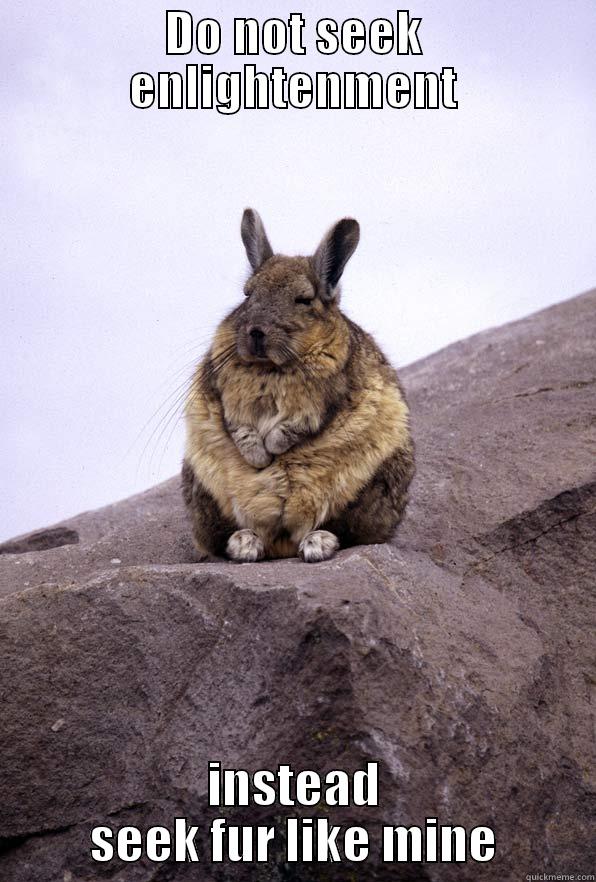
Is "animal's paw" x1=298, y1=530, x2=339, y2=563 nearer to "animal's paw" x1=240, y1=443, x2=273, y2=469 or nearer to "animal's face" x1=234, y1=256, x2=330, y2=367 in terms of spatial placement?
"animal's paw" x1=240, y1=443, x2=273, y2=469

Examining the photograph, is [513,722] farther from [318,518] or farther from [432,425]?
[432,425]

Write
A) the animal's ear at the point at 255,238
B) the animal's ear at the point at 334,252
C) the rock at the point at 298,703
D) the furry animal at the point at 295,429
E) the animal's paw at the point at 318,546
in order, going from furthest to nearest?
1. the animal's ear at the point at 255,238
2. the animal's ear at the point at 334,252
3. the furry animal at the point at 295,429
4. the animal's paw at the point at 318,546
5. the rock at the point at 298,703

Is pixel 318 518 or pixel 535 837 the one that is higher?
pixel 318 518

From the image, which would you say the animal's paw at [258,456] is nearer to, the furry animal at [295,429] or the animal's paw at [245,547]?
the furry animal at [295,429]

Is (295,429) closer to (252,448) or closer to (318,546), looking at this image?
(252,448)

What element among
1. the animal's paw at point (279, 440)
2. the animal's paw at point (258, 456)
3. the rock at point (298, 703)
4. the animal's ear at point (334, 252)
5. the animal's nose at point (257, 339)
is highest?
the animal's ear at point (334, 252)

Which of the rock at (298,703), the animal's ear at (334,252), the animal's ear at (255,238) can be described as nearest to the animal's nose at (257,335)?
the animal's ear at (334,252)

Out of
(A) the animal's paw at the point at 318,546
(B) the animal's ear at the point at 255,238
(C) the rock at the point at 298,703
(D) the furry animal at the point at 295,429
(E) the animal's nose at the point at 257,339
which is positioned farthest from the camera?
(B) the animal's ear at the point at 255,238

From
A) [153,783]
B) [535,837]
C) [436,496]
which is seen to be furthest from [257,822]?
[436,496]
